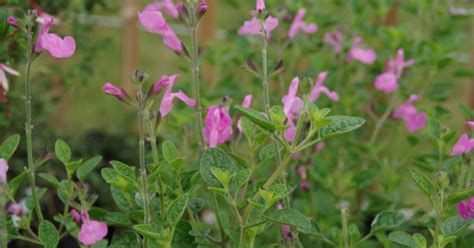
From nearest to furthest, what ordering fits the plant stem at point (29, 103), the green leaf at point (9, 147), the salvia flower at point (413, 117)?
the plant stem at point (29, 103) → the green leaf at point (9, 147) → the salvia flower at point (413, 117)

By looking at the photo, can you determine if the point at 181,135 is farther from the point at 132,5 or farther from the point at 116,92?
the point at 132,5

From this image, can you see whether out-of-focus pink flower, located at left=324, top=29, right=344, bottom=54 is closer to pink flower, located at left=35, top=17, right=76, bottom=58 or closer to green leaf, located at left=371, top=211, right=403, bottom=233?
green leaf, located at left=371, top=211, right=403, bottom=233

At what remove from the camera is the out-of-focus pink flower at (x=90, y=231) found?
122 centimetres

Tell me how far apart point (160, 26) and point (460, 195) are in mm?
527

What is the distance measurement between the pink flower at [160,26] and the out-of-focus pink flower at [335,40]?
2.86 feet

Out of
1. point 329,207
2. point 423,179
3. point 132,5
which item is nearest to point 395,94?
point 329,207

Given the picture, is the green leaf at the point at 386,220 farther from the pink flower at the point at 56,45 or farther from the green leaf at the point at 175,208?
the pink flower at the point at 56,45

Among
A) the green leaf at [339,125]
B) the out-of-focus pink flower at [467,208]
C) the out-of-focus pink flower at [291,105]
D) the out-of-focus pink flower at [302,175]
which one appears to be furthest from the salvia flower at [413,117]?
the green leaf at [339,125]

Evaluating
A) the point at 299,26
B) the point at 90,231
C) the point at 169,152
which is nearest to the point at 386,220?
the point at 169,152

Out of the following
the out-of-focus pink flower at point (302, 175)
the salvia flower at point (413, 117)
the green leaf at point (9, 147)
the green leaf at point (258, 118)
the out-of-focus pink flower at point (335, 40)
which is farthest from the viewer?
the out-of-focus pink flower at point (335, 40)

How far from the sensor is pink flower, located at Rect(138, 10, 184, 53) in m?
1.24

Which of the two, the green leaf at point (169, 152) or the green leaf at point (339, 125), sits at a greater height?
the green leaf at point (339, 125)

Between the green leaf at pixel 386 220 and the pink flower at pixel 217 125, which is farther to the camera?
the green leaf at pixel 386 220

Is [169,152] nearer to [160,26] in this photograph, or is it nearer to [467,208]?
[160,26]
